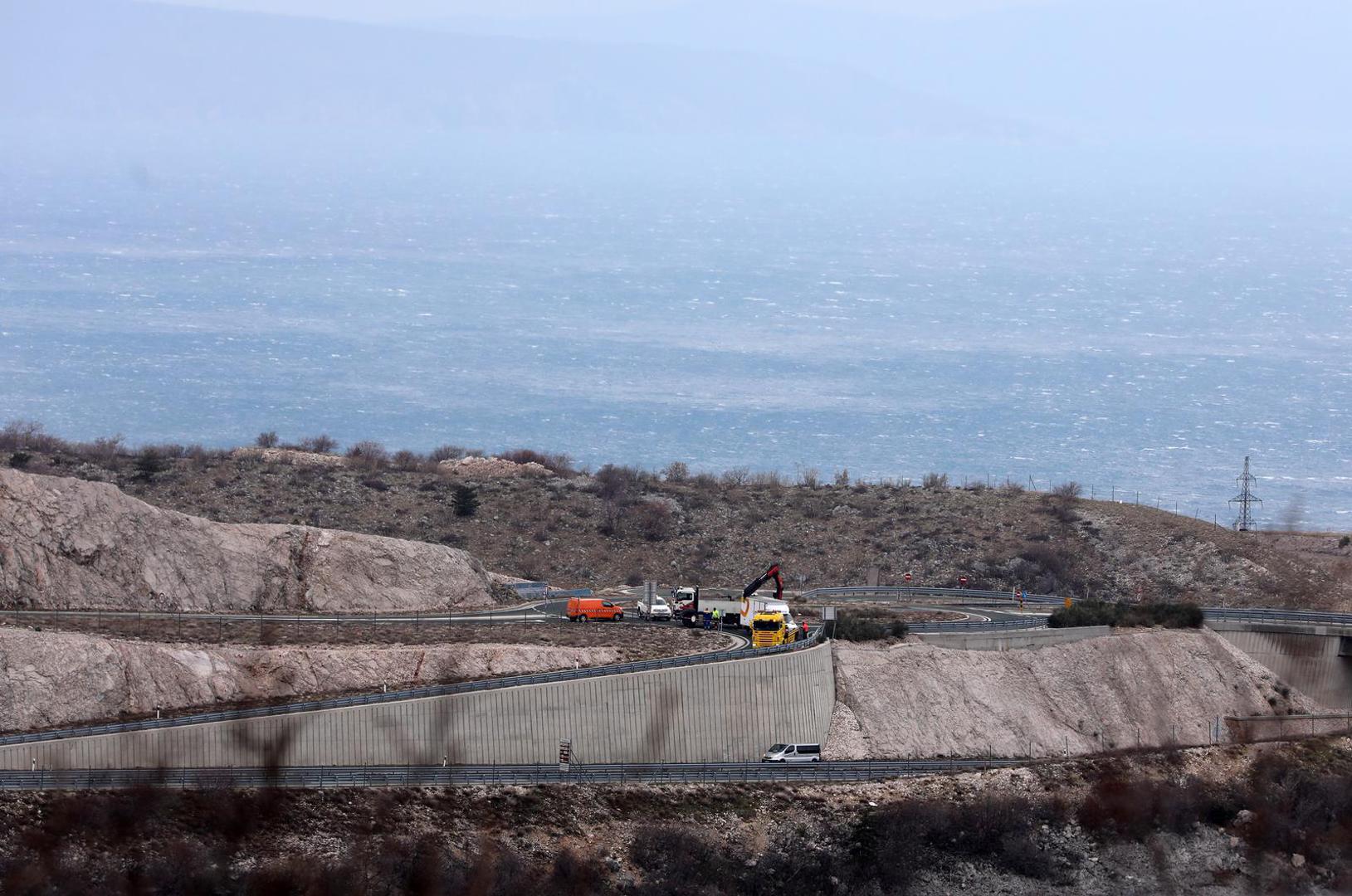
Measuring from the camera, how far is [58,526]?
6206 centimetres

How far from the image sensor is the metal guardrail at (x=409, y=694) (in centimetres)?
5044

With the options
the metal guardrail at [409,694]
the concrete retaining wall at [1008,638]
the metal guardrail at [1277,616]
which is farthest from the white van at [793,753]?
the metal guardrail at [1277,616]

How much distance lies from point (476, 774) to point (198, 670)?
829 cm

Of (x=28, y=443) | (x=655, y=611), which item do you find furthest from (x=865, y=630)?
(x=28, y=443)

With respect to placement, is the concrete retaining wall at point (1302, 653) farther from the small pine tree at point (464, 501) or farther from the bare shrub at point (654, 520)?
the small pine tree at point (464, 501)

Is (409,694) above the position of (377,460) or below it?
below

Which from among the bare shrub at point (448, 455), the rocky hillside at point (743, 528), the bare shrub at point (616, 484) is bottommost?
the rocky hillside at point (743, 528)

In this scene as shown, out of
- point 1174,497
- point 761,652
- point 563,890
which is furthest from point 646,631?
point 1174,497

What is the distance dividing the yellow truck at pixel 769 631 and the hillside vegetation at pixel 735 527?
2109cm

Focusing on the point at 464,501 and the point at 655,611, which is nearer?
the point at 655,611

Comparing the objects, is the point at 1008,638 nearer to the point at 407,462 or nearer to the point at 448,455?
the point at 407,462

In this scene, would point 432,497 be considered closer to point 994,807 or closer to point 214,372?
A: point 994,807

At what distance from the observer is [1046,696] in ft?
212

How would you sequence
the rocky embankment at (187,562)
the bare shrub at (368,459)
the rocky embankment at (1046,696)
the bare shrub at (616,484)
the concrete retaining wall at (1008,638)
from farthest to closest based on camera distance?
the bare shrub at (368,459) < the bare shrub at (616,484) < the concrete retaining wall at (1008,638) < the rocky embankment at (187,562) < the rocky embankment at (1046,696)
